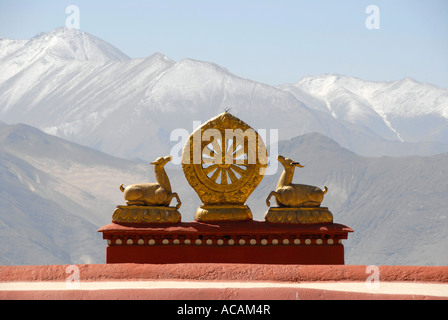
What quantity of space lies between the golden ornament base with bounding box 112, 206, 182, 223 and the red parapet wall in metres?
0.11

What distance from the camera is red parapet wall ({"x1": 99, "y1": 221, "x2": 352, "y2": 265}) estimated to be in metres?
12.3

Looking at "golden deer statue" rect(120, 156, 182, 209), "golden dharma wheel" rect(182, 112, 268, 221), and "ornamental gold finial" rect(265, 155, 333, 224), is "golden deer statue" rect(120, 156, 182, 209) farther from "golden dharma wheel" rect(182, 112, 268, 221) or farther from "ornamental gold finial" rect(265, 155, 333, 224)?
"ornamental gold finial" rect(265, 155, 333, 224)

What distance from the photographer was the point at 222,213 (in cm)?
1255

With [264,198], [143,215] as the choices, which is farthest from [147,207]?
[264,198]

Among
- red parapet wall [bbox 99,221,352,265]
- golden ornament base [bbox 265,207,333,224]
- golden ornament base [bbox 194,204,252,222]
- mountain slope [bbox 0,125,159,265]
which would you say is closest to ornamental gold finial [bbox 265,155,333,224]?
golden ornament base [bbox 265,207,333,224]

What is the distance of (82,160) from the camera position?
126500 millimetres

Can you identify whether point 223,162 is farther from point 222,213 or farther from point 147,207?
point 147,207

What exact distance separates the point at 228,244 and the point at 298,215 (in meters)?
1.14

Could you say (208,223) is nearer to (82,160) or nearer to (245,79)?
(82,160)

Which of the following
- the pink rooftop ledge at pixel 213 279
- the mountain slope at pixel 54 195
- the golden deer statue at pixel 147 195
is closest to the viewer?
the pink rooftop ledge at pixel 213 279

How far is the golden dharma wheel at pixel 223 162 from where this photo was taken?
41.5 feet

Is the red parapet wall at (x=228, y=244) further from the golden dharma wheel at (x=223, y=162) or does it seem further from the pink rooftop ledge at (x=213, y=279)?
the pink rooftop ledge at (x=213, y=279)

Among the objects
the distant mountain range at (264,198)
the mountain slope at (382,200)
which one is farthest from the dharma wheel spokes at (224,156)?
the distant mountain range at (264,198)
